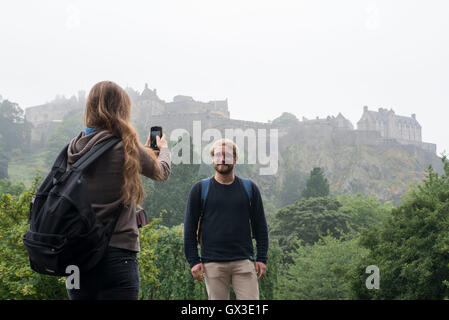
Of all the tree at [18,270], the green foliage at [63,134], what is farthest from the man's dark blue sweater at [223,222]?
the green foliage at [63,134]

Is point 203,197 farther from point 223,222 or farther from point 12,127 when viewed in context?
point 12,127

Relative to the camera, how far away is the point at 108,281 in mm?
2232

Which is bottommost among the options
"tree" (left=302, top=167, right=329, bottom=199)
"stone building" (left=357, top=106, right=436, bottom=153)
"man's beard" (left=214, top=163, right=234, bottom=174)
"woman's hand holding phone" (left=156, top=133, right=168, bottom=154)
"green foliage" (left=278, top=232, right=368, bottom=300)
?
"green foliage" (left=278, top=232, right=368, bottom=300)

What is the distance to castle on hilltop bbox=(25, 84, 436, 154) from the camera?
6875cm

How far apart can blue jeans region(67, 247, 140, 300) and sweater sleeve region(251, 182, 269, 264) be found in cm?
144

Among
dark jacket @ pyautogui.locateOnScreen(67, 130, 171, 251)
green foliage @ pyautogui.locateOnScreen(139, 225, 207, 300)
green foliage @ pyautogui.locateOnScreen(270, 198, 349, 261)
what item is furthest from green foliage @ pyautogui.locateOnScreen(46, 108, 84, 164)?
dark jacket @ pyautogui.locateOnScreen(67, 130, 171, 251)

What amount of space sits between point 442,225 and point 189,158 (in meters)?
32.1

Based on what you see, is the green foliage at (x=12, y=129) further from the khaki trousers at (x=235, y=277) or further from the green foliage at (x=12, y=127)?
the khaki trousers at (x=235, y=277)

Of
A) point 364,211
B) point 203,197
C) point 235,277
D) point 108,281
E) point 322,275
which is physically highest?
point 203,197

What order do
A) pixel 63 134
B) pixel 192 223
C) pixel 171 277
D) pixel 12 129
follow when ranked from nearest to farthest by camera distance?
1. pixel 192 223
2. pixel 171 277
3. pixel 12 129
4. pixel 63 134

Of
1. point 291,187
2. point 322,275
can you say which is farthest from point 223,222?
point 291,187

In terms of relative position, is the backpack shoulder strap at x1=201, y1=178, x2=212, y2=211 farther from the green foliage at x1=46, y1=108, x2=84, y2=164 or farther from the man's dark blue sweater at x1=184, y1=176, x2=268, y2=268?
the green foliage at x1=46, y1=108, x2=84, y2=164

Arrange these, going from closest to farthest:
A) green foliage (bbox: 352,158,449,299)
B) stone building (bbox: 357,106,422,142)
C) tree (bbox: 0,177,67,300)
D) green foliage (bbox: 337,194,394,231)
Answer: tree (bbox: 0,177,67,300) → green foliage (bbox: 352,158,449,299) → green foliage (bbox: 337,194,394,231) → stone building (bbox: 357,106,422,142)

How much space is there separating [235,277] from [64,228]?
5.38ft
